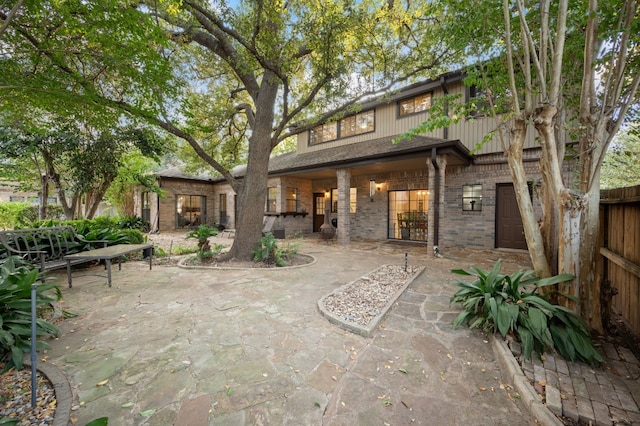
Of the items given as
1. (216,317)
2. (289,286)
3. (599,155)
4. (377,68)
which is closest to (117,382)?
(216,317)

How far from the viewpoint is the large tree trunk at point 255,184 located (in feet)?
20.8

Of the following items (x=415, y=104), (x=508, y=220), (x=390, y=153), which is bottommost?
(x=508, y=220)

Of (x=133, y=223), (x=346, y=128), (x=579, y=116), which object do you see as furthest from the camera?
(x=133, y=223)

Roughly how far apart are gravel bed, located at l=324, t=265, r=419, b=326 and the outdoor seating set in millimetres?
3733

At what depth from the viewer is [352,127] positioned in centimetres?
1124

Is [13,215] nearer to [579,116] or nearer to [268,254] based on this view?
[268,254]

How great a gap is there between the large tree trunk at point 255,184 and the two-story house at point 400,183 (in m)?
3.04

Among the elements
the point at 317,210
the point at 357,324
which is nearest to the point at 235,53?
the point at 357,324

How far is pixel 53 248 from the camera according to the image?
476 cm

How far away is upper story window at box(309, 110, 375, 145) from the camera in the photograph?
1072 centimetres

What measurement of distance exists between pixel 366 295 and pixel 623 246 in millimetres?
3026

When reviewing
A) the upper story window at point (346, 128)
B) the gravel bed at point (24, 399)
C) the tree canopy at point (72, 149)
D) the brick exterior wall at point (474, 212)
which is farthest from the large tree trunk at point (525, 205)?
the tree canopy at point (72, 149)

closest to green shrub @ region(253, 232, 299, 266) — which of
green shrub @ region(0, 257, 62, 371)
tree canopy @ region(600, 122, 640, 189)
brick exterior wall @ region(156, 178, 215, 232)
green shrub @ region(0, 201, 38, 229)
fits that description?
green shrub @ region(0, 257, 62, 371)

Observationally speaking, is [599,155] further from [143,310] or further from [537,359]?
[143,310]
